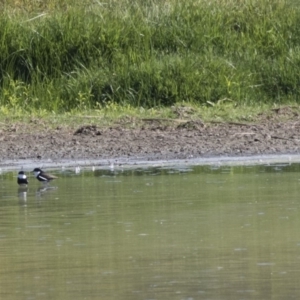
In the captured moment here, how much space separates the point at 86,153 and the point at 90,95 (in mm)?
2414

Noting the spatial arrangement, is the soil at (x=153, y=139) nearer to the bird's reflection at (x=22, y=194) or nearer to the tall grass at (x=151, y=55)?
the tall grass at (x=151, y=55)

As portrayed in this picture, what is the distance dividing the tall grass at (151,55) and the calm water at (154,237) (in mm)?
3917

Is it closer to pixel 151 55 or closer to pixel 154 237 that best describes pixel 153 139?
pixel 151 55

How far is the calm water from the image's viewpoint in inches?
205

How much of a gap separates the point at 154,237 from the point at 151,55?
7748 mm

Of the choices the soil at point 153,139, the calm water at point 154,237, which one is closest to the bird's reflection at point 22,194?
the calm water at point 154,237

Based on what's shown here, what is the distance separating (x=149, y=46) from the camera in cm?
1436

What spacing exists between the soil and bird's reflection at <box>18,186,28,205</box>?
1.83 metres

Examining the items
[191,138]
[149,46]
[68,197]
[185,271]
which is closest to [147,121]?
[191,138]

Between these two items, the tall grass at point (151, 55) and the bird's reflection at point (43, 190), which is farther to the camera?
the tall grass at point (151, 55)

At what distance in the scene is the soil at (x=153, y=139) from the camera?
36.8 feet

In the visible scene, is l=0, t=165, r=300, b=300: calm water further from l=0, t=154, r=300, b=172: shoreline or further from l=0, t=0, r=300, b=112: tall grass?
l=0, t=0, r=300, b=112: tall grass

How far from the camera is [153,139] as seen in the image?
11680 millimetres

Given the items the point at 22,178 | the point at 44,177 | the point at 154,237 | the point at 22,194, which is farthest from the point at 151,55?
the point at 154,237
